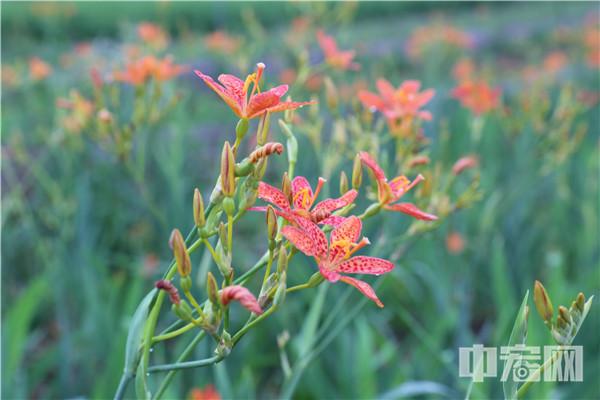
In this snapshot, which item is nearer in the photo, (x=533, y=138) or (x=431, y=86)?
(x=533, y=138)

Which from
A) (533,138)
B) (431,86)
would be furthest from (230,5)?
(533,138)

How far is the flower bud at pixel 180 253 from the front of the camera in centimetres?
67

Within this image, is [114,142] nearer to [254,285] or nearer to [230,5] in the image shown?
[254,285]

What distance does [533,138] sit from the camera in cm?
251

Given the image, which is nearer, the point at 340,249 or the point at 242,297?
the point at 242,297

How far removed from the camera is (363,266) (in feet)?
2.59

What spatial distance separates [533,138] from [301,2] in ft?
3.38

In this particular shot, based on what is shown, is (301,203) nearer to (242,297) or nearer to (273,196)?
(273,196)

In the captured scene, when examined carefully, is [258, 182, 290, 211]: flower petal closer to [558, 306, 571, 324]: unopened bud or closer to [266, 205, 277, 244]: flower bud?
[266, 205, 277, 244]: flower bud

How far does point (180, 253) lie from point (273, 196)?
0.43 feet

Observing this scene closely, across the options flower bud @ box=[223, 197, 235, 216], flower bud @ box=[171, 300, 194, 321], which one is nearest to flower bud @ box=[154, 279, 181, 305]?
flower bud @ box=[171, 300, 194, 321]

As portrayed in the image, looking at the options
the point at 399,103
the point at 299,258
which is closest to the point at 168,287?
the point at 399,103

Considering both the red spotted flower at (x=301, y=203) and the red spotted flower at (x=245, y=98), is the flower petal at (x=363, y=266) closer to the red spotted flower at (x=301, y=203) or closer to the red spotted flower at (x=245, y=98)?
the red spotted flower at (x=301, y=203)

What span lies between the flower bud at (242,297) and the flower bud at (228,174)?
0.12 m
